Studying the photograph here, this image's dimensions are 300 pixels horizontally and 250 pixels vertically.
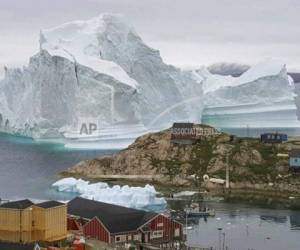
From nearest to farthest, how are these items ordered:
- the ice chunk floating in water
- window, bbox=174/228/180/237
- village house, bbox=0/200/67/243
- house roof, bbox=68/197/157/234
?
village house, bbox=0/200/67/243, house roof, bbox=68/197/157/234, window, bbox=174/228/180/237, the ice chunk floating in water

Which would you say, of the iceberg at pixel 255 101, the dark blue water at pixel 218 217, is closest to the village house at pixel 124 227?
the dark blue water at pixel 218 217

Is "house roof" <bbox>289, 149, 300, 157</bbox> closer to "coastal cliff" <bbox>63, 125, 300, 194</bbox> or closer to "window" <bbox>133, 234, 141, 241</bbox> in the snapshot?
"coastal cliff" <bbox>63, 125, 300, 194</bbox>

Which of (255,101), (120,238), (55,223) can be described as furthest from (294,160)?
(255,101)

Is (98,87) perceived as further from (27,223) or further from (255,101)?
(27,223)

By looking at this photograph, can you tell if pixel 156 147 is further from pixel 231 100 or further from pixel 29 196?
pixel 231 100

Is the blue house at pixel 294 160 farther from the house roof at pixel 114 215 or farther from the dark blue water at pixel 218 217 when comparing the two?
the house roof at pixel 114 215

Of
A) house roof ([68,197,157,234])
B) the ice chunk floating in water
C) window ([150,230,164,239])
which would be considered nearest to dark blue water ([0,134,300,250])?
window ([150,230,164,239])

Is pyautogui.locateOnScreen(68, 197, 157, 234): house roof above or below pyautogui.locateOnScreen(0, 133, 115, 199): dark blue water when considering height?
below
